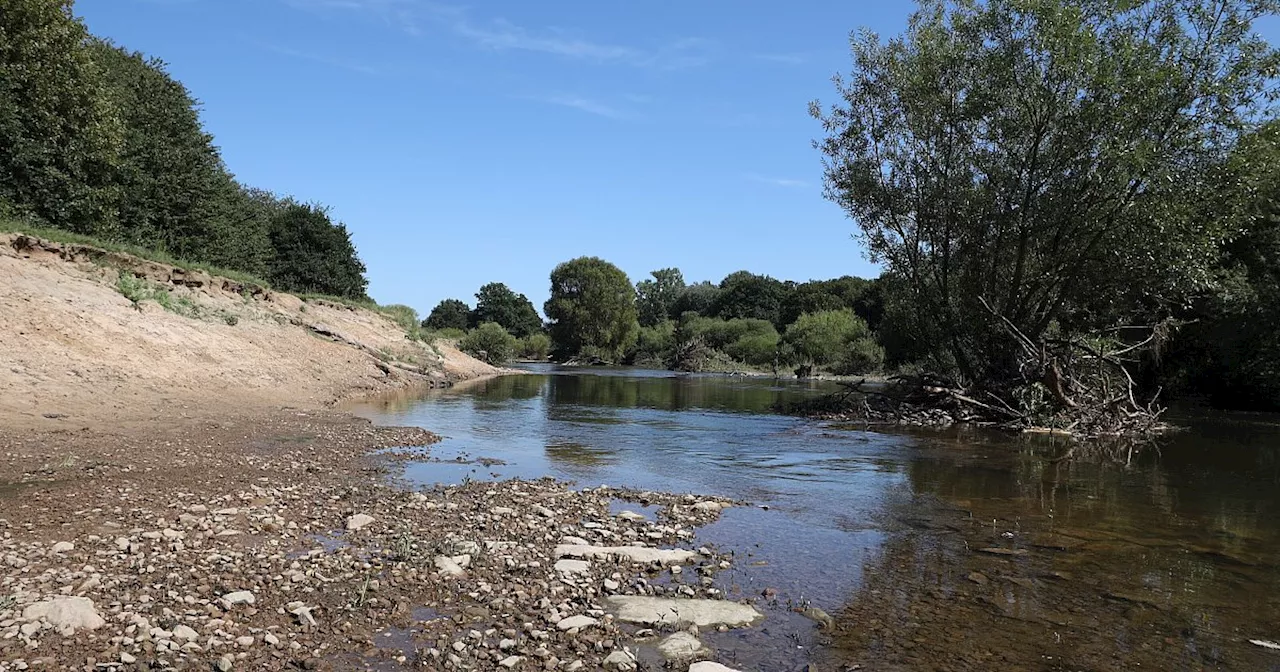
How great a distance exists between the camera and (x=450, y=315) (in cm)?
13438

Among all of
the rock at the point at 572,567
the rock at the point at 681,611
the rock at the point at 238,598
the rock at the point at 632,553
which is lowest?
the rock at the point at 681,611

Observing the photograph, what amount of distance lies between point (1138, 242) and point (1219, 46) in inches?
200

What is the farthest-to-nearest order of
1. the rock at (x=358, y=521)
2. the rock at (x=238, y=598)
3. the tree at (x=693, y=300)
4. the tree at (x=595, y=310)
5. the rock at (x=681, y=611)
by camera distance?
the tree at (x=693, y=300) < the tree at (x=595, y=310) < the rock at (x=358, y=521) < the rock at (x=681, y=611) < the rock at (x=238, y=598)


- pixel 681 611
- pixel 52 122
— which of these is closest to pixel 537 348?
pixel 52 122

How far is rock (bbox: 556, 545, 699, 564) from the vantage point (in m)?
6.49

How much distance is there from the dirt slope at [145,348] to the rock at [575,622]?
32.3ft

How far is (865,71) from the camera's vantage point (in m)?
25.1

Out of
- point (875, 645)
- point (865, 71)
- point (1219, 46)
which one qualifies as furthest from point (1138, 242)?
point (875, 645)

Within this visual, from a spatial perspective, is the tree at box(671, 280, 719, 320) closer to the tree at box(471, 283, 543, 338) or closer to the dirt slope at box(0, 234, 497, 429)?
the tree at box(471, 283, 543, 338)

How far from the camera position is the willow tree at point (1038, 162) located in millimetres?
18953

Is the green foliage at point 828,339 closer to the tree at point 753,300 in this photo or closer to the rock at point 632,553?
the tree at point 753,300

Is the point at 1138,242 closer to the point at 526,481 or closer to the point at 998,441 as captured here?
the point at 998,441

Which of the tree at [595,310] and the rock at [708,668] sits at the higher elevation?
the tree at [595,310]

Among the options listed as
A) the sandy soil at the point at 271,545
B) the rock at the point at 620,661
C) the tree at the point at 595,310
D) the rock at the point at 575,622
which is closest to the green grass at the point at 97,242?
the sandy soil at the point at 271,545
